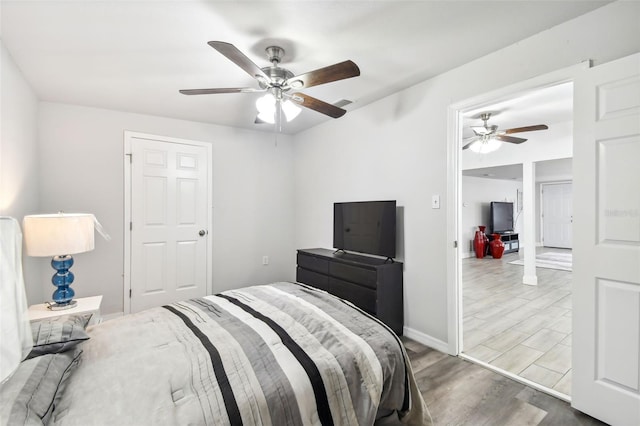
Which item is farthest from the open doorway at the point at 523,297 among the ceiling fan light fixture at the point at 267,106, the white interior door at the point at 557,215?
the white interior door at the point at 557,215

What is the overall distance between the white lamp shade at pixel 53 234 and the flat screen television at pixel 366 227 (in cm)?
243

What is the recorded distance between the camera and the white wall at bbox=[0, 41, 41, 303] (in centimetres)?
214

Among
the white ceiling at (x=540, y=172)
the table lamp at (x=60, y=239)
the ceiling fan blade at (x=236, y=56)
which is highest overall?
the white ceiling at (x=540, y=172)

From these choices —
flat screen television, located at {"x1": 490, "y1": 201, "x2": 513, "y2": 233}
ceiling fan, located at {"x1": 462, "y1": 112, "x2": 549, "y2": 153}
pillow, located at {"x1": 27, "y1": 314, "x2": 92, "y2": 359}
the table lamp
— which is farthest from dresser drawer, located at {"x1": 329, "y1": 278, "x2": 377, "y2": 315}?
flat screen television, located at {"x1": 490, "y1": 201, "x2": 513, "y2": 233}

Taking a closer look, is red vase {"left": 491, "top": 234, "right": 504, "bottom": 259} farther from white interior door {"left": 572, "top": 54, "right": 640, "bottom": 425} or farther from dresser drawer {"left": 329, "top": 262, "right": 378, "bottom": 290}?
white interior door {"left": 572, "top": 54, "right": 640, "bottom": 425}

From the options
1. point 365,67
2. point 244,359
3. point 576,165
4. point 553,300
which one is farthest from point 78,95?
point 553,300

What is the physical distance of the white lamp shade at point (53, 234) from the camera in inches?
86.7

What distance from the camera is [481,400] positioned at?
1.94 metres

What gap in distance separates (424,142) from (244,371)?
2.39 meters

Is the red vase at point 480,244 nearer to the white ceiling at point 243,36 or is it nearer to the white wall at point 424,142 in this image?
the white wall at point 424,142

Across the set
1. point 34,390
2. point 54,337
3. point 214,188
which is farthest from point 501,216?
point 34,390

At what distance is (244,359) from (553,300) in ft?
15.0

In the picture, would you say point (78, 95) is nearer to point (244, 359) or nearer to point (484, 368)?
point (244, 359)

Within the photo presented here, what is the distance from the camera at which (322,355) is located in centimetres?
134
